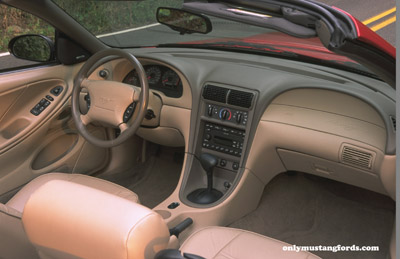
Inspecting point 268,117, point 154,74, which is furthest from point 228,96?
point 154,74

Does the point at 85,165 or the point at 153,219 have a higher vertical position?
the point at 153,219

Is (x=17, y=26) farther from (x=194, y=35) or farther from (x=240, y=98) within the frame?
(x=240, y=98)

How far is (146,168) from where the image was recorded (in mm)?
3693

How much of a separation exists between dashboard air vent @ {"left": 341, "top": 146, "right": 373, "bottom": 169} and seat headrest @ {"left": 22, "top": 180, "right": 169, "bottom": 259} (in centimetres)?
133

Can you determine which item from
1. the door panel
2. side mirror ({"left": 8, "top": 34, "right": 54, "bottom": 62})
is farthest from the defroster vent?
side mirror ({"left": 8, "top": 34, "right": 54, "bottom": 62})

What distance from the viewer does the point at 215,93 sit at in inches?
112

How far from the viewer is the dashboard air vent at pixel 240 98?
273 centimetres

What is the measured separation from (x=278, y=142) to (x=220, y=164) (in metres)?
0.44

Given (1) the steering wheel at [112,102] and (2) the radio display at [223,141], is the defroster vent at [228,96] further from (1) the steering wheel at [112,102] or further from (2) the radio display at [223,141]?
(1) the steering wheel at [112,102]

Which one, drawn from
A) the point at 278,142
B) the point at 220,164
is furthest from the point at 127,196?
the point at 278,142

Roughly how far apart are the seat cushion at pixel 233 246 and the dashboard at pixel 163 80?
46.6 inches

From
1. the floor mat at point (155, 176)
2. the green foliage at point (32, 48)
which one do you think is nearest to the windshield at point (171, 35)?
the green foliage at point (32, 48)

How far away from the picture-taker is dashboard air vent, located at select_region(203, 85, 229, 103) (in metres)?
2.81

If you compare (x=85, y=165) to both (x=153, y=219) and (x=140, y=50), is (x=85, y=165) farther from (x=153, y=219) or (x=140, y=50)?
(x=153, y=219)
